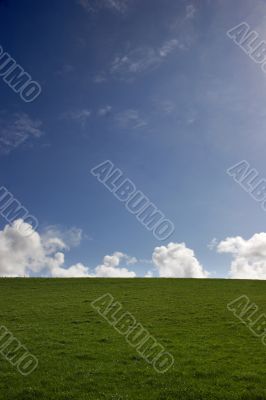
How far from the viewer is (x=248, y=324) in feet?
99.1

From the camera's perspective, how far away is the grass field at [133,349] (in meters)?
17.6

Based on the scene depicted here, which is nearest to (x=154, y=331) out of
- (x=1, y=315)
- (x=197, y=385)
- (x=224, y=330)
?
(x=224, y=330)

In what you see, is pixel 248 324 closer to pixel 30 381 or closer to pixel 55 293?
pixel 30 381

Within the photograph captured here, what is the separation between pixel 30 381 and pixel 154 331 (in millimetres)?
11277

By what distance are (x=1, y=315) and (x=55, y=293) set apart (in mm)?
12501

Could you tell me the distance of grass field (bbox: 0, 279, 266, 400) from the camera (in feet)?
57.8

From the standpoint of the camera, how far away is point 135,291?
46.2 m

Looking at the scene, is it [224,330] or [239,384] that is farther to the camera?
[224,330]

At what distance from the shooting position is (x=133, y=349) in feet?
77.8

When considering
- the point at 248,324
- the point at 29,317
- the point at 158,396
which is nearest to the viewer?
the point at 158,396

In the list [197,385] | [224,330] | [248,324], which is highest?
[248,324]

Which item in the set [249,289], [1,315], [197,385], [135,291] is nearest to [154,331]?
[197,385]

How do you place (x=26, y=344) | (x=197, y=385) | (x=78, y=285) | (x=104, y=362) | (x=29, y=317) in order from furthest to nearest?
(x=78, y=285) → (x=29, y=317) → (x=26, y=344) → (x=104, y=362) → (x=197, y=385)

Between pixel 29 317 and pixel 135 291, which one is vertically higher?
→ pixel 135 291
